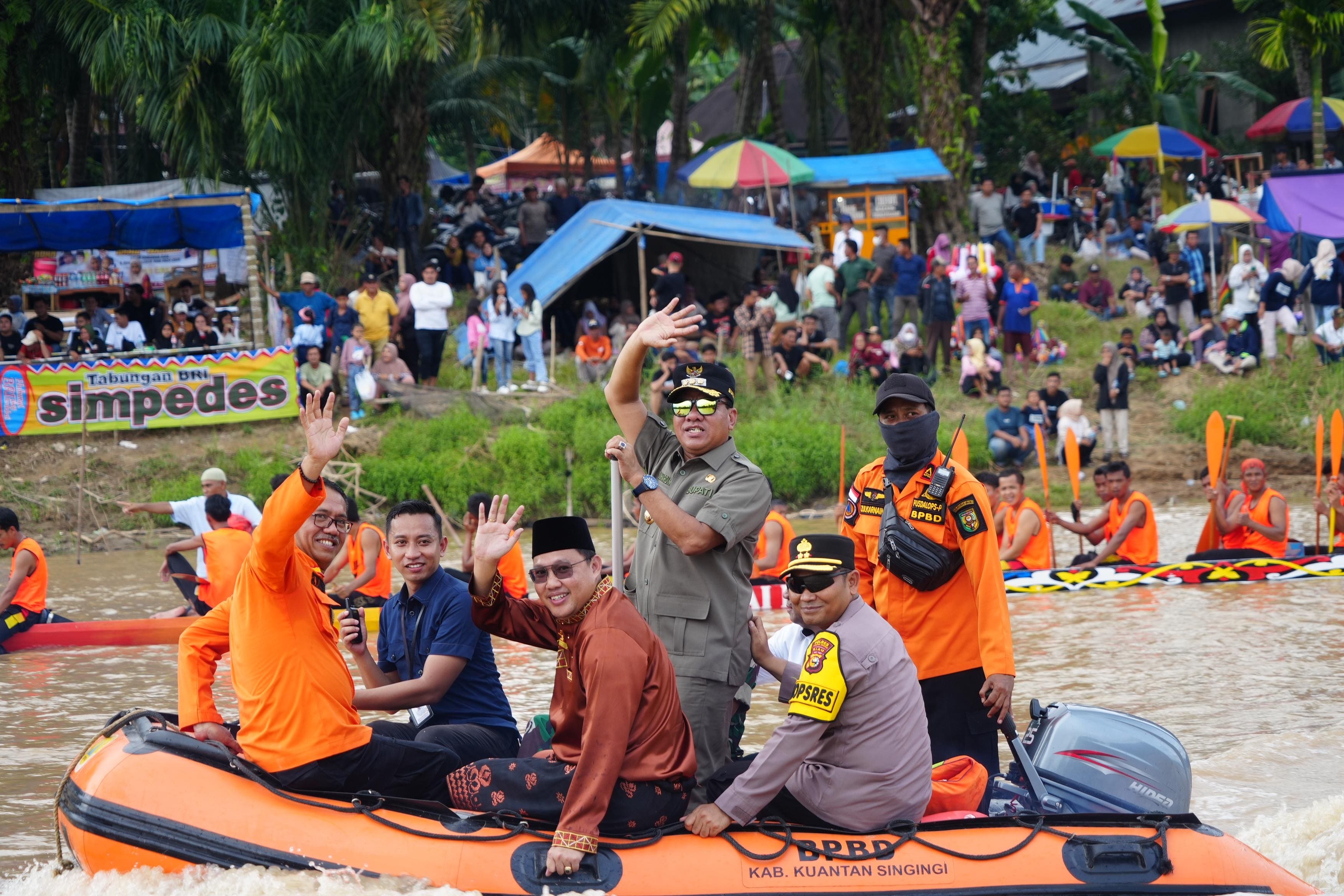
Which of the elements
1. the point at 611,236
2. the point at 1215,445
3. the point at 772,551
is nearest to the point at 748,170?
the point at 611,236

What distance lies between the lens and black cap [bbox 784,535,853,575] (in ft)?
15.4

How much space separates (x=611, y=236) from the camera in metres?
20.0

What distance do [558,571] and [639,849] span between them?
980 millimetres

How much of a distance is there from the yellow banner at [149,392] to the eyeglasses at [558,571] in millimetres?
13153

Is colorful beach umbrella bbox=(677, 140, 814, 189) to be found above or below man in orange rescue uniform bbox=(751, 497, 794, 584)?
above

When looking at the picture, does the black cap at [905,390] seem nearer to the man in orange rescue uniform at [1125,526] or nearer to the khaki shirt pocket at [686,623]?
the khaki shirt pocket at [686,623]

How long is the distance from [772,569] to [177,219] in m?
11.1

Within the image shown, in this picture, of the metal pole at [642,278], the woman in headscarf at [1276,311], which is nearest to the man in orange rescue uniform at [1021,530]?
the metal pole at [642,278]

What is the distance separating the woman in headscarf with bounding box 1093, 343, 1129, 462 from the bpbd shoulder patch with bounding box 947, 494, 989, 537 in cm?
1269

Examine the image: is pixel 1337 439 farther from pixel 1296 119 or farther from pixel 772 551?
pixel 1296 119

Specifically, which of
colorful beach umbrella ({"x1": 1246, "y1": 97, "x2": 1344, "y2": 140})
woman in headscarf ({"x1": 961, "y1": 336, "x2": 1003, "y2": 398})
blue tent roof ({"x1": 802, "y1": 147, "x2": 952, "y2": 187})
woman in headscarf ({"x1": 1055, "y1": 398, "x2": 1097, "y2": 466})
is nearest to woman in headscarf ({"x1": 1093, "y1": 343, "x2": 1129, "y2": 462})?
woman in headscarf ({"x1": 1055, "y1": 398, "x2": 1097, "y2": 466})

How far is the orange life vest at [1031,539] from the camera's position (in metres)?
11.7

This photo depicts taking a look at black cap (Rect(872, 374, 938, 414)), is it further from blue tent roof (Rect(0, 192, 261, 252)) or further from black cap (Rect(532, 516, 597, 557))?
blue tent roof (Rect(0, 192, 261, 252))

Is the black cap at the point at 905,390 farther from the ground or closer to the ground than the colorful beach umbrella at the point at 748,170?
closer to the ground
